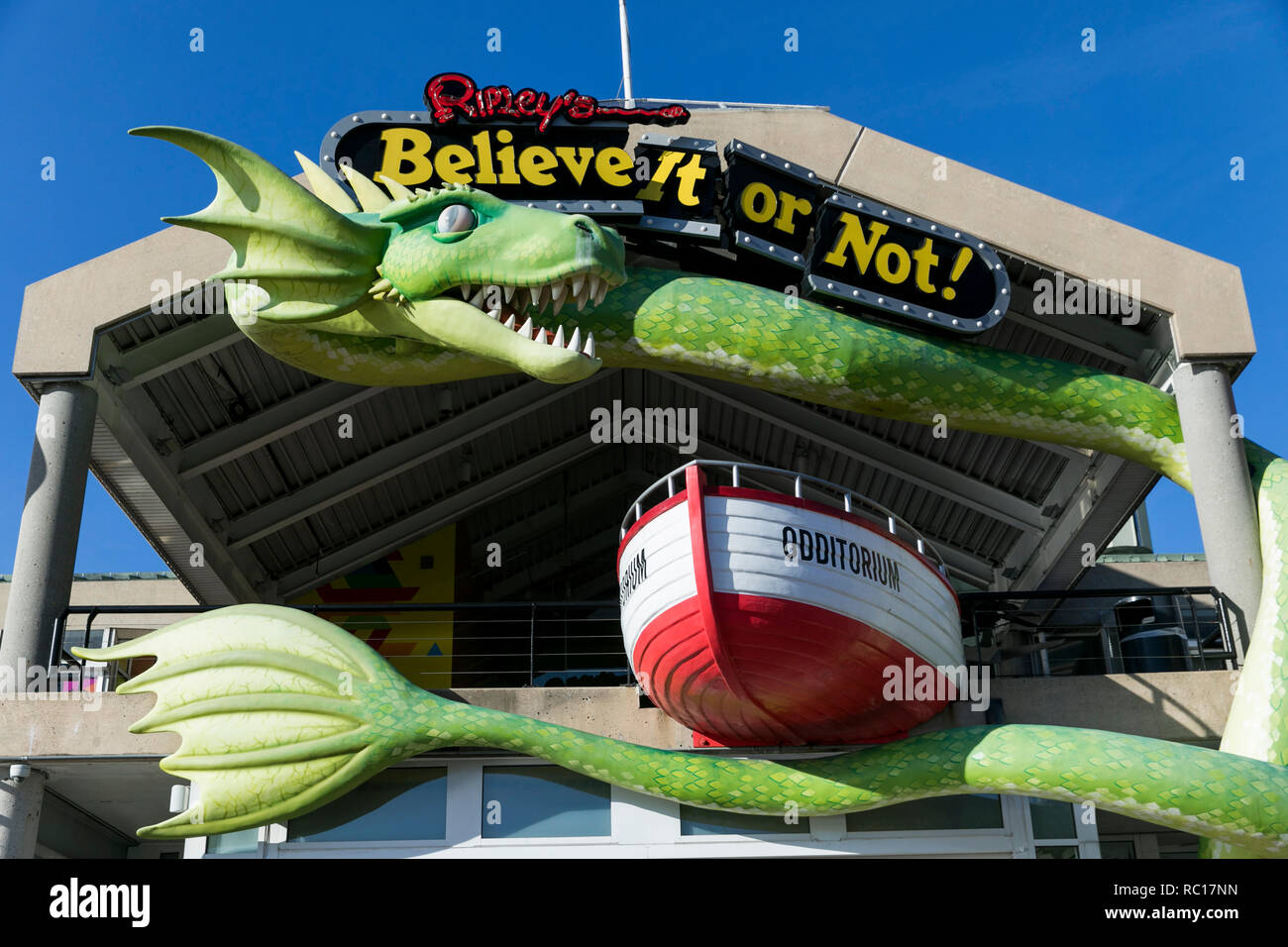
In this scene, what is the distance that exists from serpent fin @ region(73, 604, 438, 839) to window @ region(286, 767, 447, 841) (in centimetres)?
80

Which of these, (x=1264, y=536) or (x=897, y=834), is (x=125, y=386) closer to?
(x=897, y=834)

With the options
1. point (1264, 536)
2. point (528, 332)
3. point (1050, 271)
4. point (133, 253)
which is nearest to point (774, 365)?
point (528, 332)

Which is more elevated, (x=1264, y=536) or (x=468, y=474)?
(x=468, y=474)

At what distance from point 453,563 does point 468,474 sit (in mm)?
1310

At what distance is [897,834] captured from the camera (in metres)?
10.4

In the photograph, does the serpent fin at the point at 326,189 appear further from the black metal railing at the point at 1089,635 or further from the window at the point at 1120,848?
the window at the point at 1120,848

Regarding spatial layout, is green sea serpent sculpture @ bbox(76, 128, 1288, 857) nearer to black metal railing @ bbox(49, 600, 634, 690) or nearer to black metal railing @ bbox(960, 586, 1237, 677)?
black metal railing @ bbox(960, 586, 1237, 677)

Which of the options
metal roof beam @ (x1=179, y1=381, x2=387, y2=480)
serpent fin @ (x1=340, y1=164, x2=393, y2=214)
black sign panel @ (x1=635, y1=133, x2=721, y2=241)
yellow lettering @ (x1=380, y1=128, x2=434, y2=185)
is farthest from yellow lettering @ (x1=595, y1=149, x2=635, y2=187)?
metal roof beam @ (x1=179, y1=381, x2=387, y2=480)

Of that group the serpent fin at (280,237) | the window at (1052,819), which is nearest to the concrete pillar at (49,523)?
the serpent fin at (280,237)

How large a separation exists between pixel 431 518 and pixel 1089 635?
8.30 metres

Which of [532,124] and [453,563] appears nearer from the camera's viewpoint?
[532,124]

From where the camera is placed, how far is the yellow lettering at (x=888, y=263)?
38.3 feet

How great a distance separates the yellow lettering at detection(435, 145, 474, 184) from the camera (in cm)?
1180
